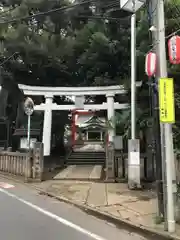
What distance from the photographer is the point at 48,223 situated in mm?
6625

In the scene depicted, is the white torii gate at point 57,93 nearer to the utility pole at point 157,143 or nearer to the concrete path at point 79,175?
the concrete path at point 79,175

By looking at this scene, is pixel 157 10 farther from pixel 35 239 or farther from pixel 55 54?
pixel 55 54

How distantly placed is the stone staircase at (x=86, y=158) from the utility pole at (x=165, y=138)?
15925 mm

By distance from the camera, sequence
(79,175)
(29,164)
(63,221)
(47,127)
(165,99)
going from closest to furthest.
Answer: (165,99)
(63,221)
(29,164)
(79,175)
(47,127)

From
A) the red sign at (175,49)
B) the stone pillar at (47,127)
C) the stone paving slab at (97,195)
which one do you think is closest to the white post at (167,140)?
the red sign at (175,49)

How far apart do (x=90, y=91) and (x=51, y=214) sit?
15.7 m

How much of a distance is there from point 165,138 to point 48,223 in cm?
309

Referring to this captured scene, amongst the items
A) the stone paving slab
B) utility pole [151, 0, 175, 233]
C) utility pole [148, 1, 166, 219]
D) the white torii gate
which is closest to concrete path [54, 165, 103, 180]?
the stone paving slab

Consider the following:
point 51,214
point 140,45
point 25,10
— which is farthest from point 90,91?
point 51,214

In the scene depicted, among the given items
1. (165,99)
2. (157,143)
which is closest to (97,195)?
(157,143)

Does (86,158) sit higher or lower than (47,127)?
lower

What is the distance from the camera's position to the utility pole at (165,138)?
5.88 m

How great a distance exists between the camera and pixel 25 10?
79.4ft

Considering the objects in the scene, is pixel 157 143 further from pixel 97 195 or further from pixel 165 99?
pixel 97 195
